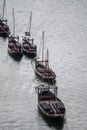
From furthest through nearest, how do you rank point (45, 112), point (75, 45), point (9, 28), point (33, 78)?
point (9, 28) → point (75, 45) → point (33, 78) → point (45, 112)

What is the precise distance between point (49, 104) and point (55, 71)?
26392 mm

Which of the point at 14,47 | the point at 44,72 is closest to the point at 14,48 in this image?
the point at 14,47

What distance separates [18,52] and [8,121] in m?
37.1

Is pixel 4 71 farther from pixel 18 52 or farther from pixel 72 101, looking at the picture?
pixel 72 101

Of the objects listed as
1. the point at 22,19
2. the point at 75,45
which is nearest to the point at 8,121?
the point at 75,45

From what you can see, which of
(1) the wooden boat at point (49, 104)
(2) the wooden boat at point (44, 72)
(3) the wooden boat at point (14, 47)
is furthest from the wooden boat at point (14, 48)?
(1) the wooden boat at point (49, 104)

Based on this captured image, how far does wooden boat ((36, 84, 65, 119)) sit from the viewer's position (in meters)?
89.8

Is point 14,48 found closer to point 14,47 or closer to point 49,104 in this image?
point 14,47

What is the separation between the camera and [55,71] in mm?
118062

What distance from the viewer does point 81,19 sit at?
586 ft

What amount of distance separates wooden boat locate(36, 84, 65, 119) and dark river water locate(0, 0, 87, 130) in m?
2.02

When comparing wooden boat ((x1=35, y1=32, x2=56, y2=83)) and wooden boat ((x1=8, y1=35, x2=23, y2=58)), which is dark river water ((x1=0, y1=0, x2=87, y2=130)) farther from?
wooden boat ((x1=8, y1=35, x2=23, y2=58))

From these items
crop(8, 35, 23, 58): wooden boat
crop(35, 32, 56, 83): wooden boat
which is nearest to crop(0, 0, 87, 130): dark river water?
crop(35, 32, 56, 83): wooden boat

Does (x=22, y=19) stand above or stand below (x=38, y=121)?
above
